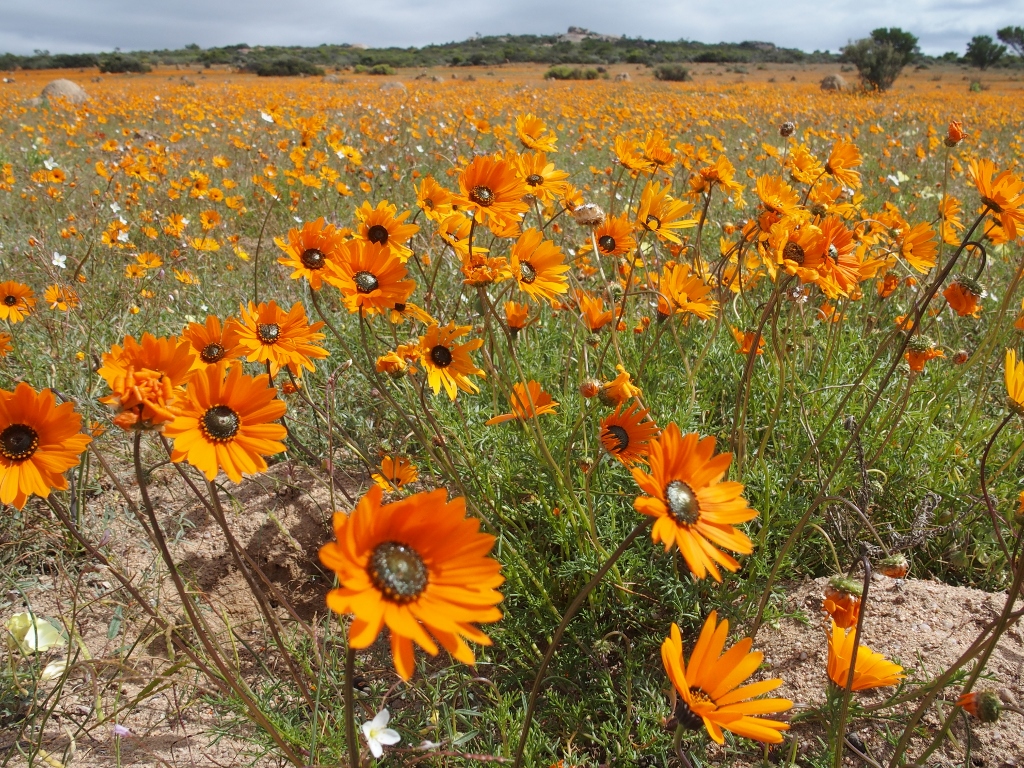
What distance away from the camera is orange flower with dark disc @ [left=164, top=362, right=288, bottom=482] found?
1.14 metres

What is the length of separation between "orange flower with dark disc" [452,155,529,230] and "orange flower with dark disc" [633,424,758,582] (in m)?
0.97

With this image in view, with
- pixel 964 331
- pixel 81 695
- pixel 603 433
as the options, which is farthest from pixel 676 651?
pixel 964 331

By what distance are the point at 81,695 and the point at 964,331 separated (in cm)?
452

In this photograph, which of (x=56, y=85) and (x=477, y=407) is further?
(x=56, y=85)

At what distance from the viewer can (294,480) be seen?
252 cm

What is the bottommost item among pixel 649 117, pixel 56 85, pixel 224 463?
pixel 224 463

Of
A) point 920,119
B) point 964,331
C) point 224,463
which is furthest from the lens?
point 920,119

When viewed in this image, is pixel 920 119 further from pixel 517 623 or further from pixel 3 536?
pixel 3 536

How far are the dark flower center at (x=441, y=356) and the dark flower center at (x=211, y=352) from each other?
2.07 feet

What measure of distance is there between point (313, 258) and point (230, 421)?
0.70 metres

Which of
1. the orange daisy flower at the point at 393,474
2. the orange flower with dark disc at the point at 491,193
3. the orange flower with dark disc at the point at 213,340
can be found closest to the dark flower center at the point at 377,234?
the orange flower with dark disc at the point at 491,193

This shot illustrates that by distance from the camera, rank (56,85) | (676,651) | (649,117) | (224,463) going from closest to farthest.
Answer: (676,651) → (224,463) → (649,117) → (56,85)

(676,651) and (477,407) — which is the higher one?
(676,651)

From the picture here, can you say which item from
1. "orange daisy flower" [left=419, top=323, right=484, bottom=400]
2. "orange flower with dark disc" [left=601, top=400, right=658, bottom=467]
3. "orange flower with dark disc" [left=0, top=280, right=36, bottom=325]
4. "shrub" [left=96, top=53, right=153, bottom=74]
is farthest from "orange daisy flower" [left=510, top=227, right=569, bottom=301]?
"shrub" [left=96, top=53, right=153, bottom=74]
